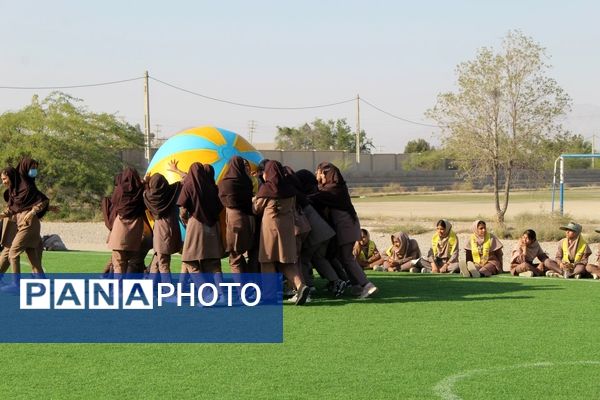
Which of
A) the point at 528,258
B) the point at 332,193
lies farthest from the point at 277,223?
the point at 528,258

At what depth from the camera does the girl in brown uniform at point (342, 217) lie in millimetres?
10789

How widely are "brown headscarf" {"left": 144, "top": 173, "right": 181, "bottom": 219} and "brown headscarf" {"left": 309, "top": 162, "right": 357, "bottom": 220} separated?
5.38 feet

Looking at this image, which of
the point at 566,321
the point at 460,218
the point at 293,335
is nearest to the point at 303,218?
the point at 293,335

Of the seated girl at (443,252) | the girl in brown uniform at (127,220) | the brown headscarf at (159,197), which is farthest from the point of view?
the seated girl at (443,252)

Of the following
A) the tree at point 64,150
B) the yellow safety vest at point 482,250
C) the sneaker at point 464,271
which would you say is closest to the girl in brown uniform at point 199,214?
the sneaker at point 464,271

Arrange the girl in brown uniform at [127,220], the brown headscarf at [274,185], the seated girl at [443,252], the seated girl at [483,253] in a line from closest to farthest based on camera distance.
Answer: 1. the brown headscarf at [274,185]
2. the girl in brown uniform at [127,220]
3. the seated girl at [483,253]
4. the seated girl at [443,252]

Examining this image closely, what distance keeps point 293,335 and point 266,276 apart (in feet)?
→ 6.36

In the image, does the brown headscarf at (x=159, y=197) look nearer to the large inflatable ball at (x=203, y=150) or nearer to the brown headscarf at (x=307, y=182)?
Answer: the large inflatable ball at (x=203, y=150)

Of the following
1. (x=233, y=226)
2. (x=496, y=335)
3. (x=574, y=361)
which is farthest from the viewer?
(x=233, y=226)

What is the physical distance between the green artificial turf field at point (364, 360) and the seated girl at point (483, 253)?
113 inches

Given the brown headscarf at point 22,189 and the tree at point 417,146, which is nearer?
the brown headscarf at point 22,189

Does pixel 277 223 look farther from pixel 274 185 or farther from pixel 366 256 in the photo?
pixel 366 256

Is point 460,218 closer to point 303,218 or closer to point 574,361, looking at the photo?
point 303,218

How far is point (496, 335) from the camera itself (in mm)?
8312
